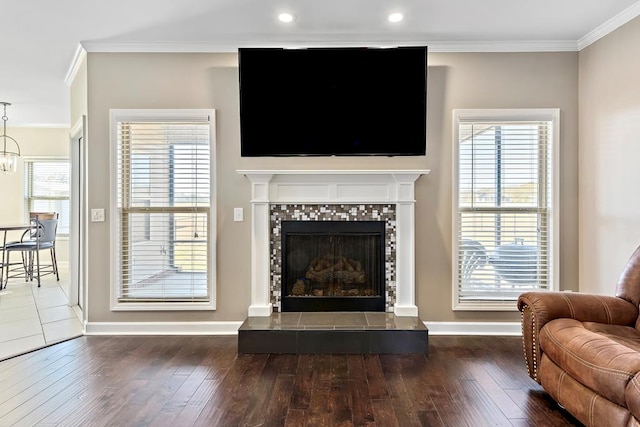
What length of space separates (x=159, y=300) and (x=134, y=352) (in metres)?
0.55

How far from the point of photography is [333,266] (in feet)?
12.1

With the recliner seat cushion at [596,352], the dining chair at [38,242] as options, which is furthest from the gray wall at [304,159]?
the dining chair at [38,242]

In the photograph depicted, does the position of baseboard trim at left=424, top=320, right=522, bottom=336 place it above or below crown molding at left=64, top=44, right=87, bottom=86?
below

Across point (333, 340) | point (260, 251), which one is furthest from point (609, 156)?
point (260, 251)

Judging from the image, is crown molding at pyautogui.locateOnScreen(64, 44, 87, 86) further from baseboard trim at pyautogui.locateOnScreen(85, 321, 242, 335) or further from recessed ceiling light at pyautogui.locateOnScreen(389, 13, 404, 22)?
recessed ceiling light at pyautogui.locateOnScreen(389, 13, 404, 22)

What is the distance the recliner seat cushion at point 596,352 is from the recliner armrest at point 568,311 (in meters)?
0.04

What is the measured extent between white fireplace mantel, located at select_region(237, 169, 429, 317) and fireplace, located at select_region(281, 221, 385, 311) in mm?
180

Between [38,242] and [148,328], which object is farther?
[38,242]

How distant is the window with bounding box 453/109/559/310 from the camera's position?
3.52 metres

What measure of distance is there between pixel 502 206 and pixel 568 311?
1378 millimetres

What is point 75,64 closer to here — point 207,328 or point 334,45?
point 334,45

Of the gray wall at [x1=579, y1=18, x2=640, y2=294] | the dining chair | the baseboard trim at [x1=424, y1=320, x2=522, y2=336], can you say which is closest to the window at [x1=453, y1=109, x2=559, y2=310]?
the baseboard trim at [x1=424, y1=320, x2=522, y2=336]

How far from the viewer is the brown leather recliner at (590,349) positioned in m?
1.77

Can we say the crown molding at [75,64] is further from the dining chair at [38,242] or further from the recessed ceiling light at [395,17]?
the recessed ceiling light at [395,17]
